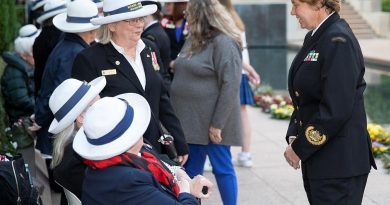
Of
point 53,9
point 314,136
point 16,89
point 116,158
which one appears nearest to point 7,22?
point 16,89

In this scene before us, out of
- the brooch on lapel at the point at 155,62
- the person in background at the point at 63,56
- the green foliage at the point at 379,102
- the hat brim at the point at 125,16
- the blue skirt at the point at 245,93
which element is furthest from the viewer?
the green foliage at the point at 379,102

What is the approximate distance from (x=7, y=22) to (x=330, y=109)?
5.16 metres

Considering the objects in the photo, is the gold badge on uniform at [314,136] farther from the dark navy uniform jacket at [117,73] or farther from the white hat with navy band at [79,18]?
the white hat with navy band at [79,18]

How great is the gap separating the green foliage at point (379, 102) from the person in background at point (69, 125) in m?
8.10

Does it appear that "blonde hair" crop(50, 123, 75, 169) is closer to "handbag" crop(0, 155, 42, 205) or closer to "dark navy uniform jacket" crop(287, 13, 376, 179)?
"handbag" crop(0, 155, 42, 205)

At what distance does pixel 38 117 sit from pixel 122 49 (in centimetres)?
147

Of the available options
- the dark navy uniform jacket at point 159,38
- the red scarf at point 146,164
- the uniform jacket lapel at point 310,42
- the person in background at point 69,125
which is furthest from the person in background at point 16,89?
the red scarf at point 146,164

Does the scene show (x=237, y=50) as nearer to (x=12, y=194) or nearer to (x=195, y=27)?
(x=195, y=27)

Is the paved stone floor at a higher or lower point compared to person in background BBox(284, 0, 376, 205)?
lower

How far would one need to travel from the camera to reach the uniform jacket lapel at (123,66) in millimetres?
4910

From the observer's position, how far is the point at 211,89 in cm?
622

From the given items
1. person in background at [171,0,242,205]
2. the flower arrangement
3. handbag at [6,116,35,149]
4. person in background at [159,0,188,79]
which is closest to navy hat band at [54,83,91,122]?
person in background at [171,0,242,205]

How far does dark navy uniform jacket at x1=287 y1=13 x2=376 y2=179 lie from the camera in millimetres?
4199

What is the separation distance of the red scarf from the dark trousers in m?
1.09
